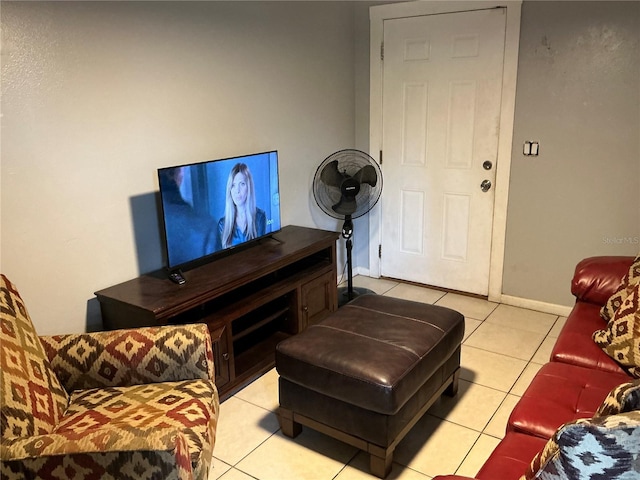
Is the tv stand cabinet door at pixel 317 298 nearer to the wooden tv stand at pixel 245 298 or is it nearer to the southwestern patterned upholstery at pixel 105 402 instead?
the wooden tv stand at pixel 245 298

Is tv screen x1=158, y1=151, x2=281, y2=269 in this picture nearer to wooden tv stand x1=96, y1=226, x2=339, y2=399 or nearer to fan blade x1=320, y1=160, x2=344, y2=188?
wooden tv stand x1=96, y1=226, x2=339, y2=399

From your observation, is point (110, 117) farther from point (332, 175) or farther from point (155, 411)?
point (332, 175)

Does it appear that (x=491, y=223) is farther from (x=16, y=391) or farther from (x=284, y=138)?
(x=16, y=391)

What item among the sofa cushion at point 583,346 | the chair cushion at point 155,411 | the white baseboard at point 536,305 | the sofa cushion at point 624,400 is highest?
the sofa cushion at point 624,400

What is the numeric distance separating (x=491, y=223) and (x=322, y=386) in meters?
2.06

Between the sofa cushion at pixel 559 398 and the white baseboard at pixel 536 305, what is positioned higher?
the sofa cushion at pixel 559 398

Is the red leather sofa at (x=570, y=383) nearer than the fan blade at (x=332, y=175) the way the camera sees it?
Yes

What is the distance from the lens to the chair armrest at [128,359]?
6.48 feet

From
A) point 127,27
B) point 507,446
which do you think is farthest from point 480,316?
point 127,27

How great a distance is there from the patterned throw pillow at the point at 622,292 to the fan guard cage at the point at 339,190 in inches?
64.5

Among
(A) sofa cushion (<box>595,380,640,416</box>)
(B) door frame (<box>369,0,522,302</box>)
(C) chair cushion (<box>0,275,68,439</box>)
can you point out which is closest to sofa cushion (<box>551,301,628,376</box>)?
(A) sofa cushion (<box>595,380,640,416</box>)

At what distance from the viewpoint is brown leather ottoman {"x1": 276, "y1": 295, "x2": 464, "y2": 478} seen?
6.61 feet

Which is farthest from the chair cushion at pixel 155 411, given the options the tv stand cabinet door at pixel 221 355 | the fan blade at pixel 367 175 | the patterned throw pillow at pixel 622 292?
the fan blade at pixel 367 175

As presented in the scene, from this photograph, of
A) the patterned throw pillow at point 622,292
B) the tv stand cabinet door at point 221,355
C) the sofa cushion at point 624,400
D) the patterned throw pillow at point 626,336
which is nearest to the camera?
the sofa cushion at point 624,400
